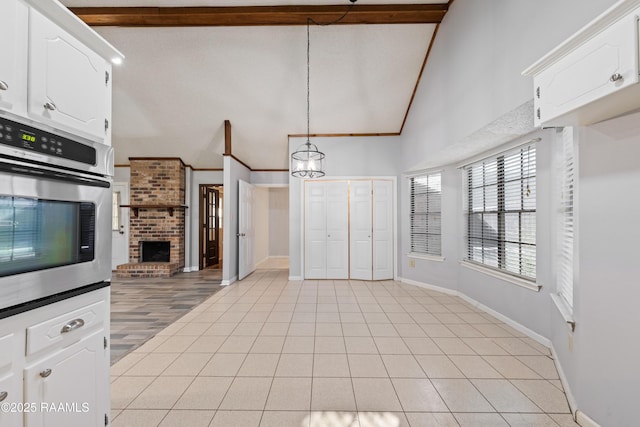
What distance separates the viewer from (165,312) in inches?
150

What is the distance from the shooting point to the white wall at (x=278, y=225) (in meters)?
8.94

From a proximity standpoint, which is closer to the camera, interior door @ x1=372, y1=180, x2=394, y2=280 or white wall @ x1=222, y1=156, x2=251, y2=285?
white wall @ x1=222, y1=156, x2=251, y2=285

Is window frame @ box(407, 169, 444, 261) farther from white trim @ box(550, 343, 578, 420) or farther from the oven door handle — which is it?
the oven door handle

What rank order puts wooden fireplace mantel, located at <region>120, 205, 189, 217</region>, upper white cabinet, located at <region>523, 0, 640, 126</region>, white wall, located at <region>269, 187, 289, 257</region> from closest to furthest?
upper white cabinet, located at <region>523, 0, 640, 126</region>
wooden fireplace mantel, located at <region>120, 205, 189, 217</region>
white wall, located at <region>269, 187, 289, 257</region>

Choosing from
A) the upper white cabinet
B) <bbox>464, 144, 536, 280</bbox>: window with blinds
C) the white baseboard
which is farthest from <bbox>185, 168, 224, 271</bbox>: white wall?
the white baseboard

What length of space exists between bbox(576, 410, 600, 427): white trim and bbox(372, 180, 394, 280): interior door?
12.6ft

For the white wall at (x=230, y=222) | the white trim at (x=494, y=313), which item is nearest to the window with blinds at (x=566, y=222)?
the white trim at (x=494, y=313)

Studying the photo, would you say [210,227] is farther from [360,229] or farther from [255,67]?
[255,67]

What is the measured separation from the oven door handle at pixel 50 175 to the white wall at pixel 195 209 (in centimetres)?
584

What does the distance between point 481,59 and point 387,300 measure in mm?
3297

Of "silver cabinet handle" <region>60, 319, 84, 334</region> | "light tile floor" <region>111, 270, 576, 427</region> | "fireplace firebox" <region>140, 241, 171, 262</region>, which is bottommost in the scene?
"light tile floor" <region>111, 270, 576, 427</region>

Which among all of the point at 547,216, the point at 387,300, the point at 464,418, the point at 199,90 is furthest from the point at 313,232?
the point at 464,418

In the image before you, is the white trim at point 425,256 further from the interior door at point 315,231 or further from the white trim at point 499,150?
the interior door at point 315,231

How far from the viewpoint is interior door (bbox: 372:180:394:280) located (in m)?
5.62
